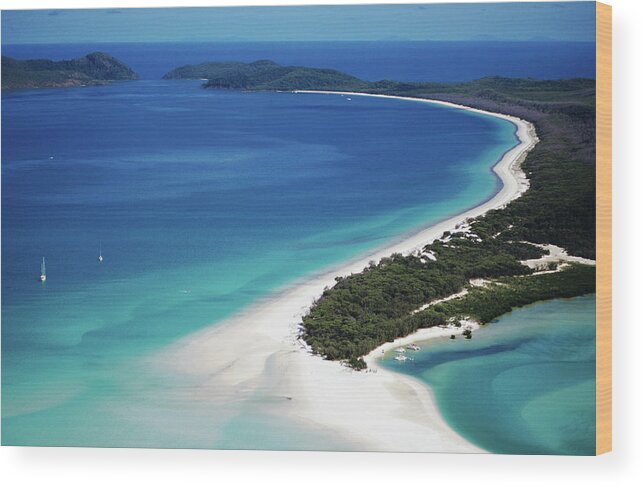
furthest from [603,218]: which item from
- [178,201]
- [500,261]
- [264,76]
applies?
[178,201]

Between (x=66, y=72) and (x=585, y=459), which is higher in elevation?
Result: (x=66, y=72)

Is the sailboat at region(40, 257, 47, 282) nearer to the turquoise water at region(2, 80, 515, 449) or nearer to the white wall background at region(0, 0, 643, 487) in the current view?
the turquoise water at region(2, 80, 515, 449)

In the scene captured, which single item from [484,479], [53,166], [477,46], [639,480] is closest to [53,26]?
[53,166]

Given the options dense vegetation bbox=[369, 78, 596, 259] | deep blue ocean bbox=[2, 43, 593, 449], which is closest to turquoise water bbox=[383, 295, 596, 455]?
dense vegetation bbox=[369, 78, 596, 259]

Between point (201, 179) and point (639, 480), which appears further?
point (201, 179)

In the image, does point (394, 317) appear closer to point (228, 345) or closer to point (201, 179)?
point (228, 345)

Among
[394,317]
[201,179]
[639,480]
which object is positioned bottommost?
[639,480]

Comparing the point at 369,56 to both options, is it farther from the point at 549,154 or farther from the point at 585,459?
the point at 585,459
